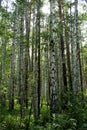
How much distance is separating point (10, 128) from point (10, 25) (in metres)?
14.0

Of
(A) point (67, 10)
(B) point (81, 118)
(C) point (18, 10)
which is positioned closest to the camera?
(B) point (81, 118)

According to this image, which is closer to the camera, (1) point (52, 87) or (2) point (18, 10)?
(1) point (52, 87)

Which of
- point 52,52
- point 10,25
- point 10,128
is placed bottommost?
point 10,128

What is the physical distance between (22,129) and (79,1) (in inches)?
500

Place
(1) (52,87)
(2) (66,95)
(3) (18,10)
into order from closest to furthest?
1. (2) (66,95)
2. (1) (52,87)
3. (3) (18,10)

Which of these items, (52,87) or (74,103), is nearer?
(74,103)

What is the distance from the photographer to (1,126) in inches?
398

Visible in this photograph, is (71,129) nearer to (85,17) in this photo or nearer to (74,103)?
(74,103)

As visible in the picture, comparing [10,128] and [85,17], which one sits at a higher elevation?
[85,17]

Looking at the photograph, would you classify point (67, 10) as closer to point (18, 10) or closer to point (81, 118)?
point (18, 10)

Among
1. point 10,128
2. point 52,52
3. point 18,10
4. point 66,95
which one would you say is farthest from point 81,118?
point 18,10

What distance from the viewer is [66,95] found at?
35.2 feet

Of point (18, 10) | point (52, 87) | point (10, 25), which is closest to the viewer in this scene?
point (52, 87)

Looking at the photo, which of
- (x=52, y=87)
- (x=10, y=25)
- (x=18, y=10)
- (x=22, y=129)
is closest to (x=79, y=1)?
(x=18, y=10)
